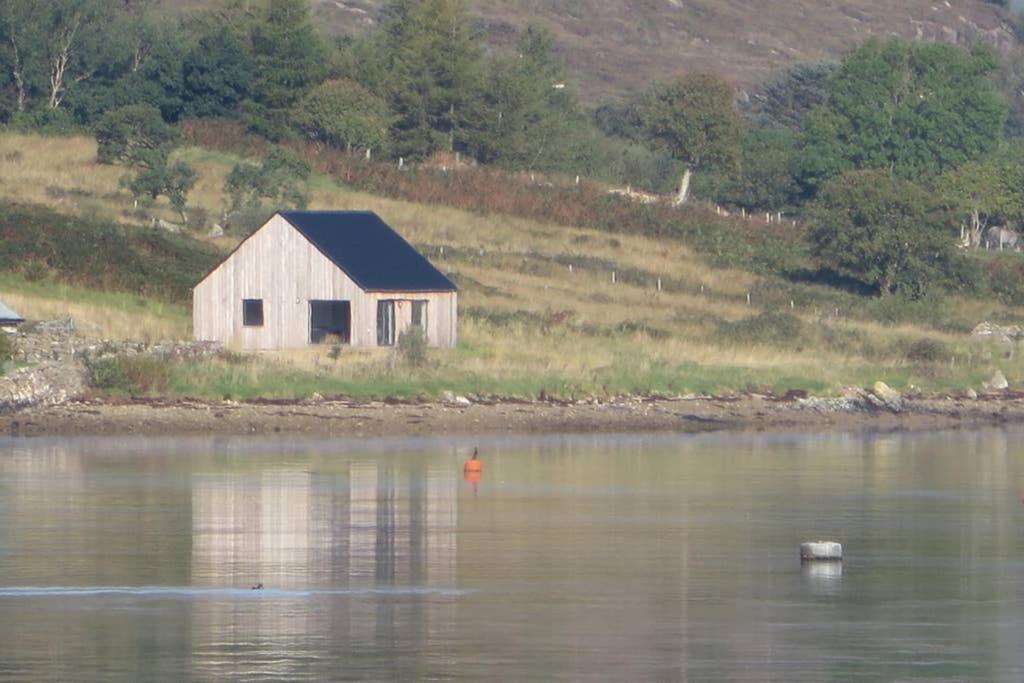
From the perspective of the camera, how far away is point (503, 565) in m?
25.5

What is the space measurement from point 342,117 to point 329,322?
118 feet

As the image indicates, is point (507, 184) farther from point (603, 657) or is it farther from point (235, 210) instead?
point (603, 657)

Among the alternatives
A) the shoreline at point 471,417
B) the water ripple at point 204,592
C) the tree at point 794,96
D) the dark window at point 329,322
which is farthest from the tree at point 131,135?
the tree at point 794,96

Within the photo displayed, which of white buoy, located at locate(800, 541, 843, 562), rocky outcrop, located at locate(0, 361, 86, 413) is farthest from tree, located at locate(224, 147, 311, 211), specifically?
white buoy, located at locate(800, 541, 843, 562)

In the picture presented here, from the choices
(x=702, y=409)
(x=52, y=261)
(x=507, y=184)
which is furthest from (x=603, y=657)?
(x=507, y=184)

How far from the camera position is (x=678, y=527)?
2947 cm

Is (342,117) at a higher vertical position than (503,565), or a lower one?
higher

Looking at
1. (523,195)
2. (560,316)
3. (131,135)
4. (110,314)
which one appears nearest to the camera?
(110,314)

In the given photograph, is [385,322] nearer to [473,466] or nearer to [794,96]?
[473,466]

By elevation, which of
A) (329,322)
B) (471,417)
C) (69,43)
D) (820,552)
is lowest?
(820,552)

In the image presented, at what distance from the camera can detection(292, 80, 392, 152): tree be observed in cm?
8794

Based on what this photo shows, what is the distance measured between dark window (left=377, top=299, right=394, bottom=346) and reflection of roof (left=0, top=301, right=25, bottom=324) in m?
8.38

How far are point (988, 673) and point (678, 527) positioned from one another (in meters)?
10.9

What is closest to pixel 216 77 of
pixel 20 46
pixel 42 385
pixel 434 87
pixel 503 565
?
pixel 20 46
